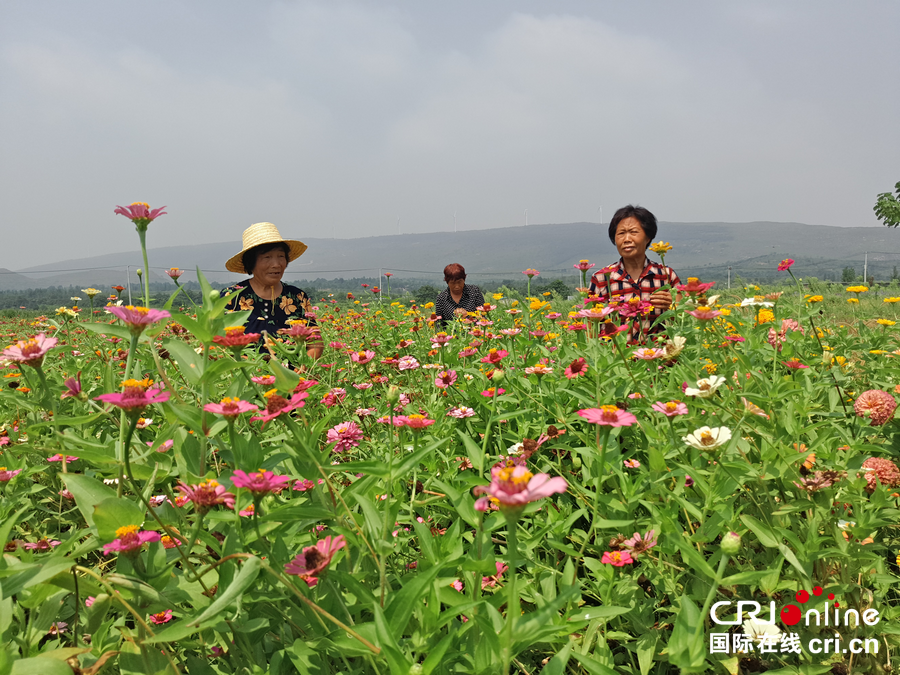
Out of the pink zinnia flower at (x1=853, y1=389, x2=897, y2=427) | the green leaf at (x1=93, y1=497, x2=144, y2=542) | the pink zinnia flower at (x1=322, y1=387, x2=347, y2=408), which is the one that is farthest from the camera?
the pink zinnia flower at (x1=322, y1=387, x2=347, y2=408)

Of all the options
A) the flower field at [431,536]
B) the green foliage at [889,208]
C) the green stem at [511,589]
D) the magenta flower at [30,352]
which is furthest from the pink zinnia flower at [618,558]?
the green foliage at [889,208]

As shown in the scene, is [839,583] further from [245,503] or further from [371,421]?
[371,421]

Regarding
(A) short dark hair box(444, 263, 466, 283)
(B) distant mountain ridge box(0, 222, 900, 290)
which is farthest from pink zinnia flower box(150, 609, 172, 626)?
(B) distant mountain ridge box(0, 222, 900, 290)

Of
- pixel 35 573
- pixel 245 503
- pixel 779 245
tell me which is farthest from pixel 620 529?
pixel 779 245

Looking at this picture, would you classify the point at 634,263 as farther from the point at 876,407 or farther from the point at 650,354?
the point at 876,407

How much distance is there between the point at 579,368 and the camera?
4.89 ft

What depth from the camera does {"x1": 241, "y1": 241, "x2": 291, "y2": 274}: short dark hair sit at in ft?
11.4

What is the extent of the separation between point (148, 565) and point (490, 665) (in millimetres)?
536

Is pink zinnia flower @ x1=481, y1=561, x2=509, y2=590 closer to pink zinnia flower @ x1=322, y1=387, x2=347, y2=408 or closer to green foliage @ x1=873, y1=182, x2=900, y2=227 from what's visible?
pink zinnia flower @ x1=322, y1=387, x2=347, y2=408

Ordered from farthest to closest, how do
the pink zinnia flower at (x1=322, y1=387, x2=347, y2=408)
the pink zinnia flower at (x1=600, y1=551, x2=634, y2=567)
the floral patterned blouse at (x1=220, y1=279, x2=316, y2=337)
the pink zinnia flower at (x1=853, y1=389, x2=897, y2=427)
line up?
1. the floral patterned blouse at (x1=220, y1=279, x2=316, y2=337)
2. the pink zinnia flower at (x1=322, y1=387, x2=347, y2=408)
3. the pink zinnia flower at (x1=853, y1=389, x2=897, y2=427)
4. the pink zinnia flower at (x1=600, y1=551, x2=634, y2=567)

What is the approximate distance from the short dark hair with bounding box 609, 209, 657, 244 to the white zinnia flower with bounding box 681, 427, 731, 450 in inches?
110

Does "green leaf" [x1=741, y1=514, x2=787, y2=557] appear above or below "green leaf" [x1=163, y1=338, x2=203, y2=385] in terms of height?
below

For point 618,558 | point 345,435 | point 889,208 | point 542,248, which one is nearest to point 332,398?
point 345,435

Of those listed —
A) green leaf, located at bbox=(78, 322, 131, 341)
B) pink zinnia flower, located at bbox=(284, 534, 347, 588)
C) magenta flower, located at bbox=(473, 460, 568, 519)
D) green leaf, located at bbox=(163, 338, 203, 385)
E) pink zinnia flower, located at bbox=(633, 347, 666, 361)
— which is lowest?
pink zinnia flower, located at bbox=(284, 534, 347, 588)
